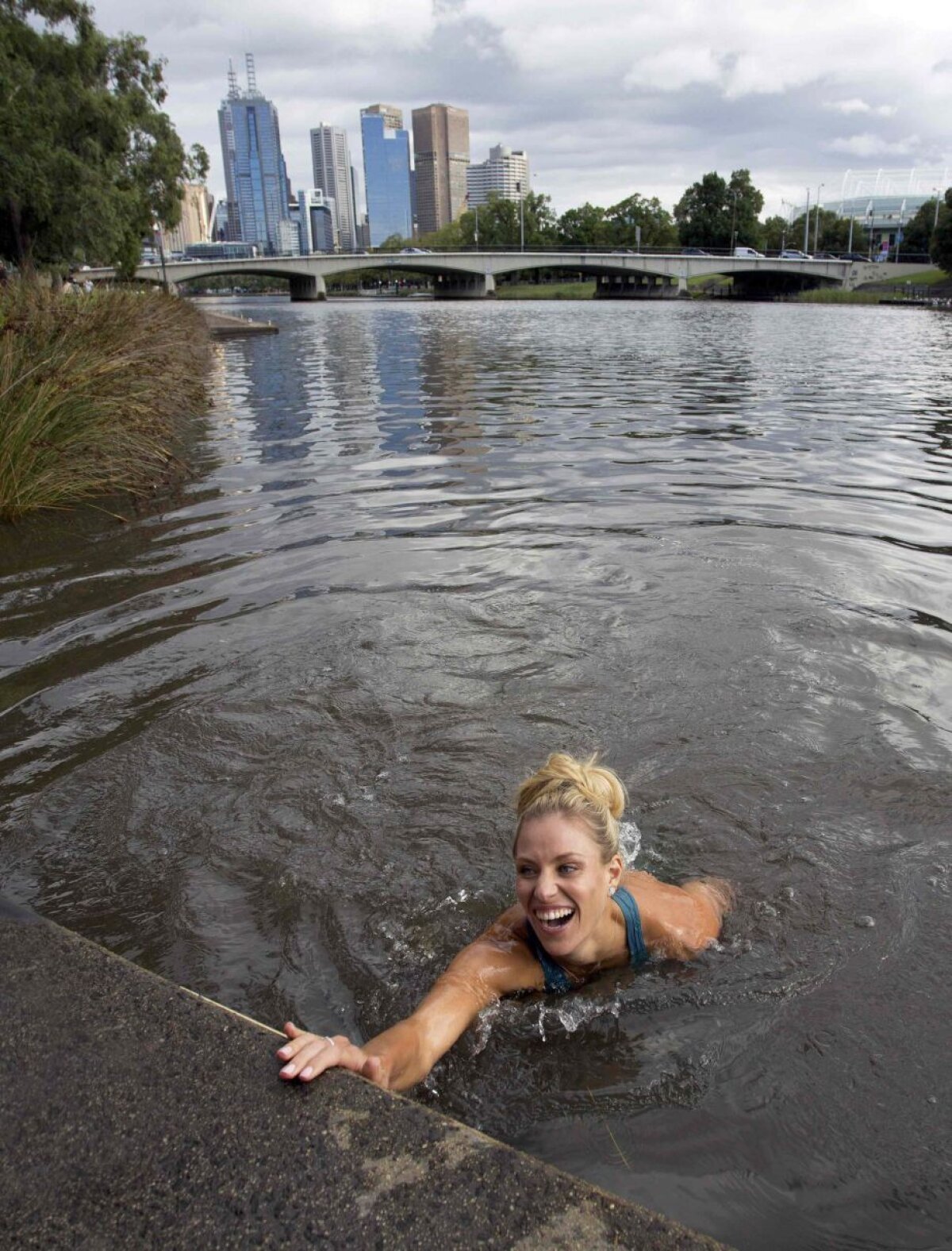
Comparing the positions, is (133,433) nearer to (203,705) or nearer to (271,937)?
(203,705)

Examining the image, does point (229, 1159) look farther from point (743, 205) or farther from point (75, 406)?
point (743, 205)

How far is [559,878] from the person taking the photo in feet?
10.1

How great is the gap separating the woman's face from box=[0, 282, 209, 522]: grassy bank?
7.59m

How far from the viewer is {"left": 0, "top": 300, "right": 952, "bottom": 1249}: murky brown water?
2820 millimetres

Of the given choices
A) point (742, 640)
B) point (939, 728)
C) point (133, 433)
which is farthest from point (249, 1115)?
point (133, 433)

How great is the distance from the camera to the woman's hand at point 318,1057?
2.31m

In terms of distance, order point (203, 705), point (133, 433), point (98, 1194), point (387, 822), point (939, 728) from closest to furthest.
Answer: point (98, 1194)
point (387, 822)
point (939, 728)
point (203, 705)
point (133, 433)

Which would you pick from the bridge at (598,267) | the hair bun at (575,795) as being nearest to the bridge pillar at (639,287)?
the bridge at (598,267)

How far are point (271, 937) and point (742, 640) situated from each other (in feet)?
12.4

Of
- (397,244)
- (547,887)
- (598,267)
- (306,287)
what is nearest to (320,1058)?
(547,887)

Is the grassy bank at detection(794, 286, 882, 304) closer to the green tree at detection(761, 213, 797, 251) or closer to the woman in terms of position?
the green tree at detection(761, 213, 797, 251)

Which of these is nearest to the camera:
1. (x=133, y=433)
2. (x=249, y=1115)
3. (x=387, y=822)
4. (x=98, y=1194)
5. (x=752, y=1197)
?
(x=98, y=1194)

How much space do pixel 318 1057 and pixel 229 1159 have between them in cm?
32

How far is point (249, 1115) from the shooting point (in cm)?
221
